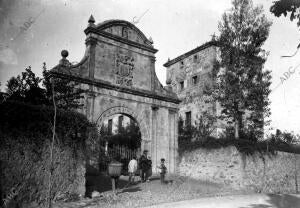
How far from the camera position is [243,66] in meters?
19.9

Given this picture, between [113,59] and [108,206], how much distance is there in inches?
415

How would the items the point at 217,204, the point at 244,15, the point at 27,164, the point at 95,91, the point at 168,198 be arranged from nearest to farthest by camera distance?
the point at 27,164 → the point at 217,204 → the point at 168,198 → the point at 95,91 → the point at 244,15

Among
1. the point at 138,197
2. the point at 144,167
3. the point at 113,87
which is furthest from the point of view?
the point at 113,87

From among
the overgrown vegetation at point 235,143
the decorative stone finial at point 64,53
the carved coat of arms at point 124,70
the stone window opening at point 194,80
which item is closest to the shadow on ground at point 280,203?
the overgrown vegetation at point 235,143

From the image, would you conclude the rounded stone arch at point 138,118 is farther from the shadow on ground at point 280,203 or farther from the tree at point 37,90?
the shadow on ground at point 280,203

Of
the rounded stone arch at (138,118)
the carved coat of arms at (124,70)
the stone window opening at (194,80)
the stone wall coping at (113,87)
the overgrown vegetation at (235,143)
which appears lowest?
the overgrown vegetation at (235,143)

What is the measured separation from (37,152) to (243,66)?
14.4 m

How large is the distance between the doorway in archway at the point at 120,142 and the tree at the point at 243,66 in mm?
6038

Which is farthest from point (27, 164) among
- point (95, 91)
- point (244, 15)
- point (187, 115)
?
point (187, 115)

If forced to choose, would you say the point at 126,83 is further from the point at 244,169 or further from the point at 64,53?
the point at 244,169

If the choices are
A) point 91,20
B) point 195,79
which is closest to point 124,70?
point 91,20

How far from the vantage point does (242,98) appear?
1930cm

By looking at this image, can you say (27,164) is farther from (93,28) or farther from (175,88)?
(175,88)

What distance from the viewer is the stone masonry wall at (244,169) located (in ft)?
52.5
